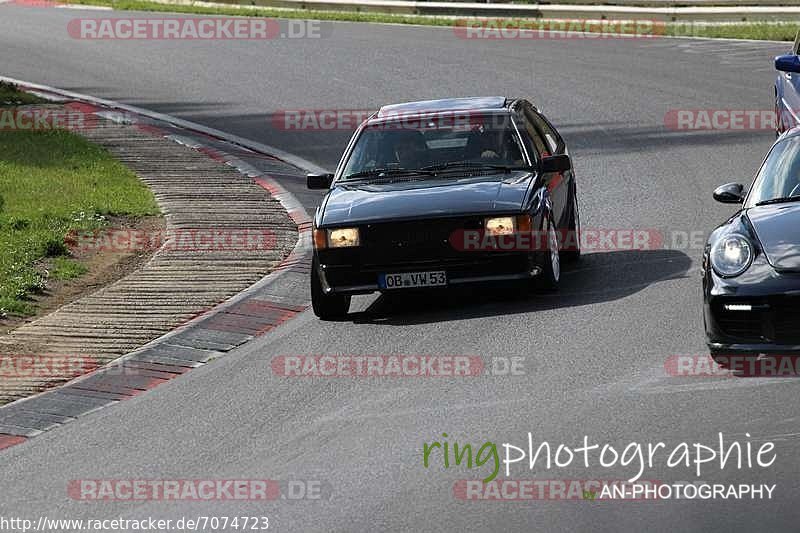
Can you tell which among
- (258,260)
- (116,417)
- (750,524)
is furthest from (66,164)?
(750,524)

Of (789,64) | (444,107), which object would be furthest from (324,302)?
(789,64)

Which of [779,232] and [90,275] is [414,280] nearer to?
[779,232]

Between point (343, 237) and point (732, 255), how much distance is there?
3.21 meters

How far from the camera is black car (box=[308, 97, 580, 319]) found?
35.6 ft

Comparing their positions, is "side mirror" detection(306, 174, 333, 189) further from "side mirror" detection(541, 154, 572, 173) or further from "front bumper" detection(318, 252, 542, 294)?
"side mirror" detection(541, 154, 572, 173)

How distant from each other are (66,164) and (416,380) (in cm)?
909

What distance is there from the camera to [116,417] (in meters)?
9.02

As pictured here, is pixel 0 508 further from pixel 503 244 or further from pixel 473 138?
Answer: pixel 473 138

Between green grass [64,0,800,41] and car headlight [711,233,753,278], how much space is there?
19433mm

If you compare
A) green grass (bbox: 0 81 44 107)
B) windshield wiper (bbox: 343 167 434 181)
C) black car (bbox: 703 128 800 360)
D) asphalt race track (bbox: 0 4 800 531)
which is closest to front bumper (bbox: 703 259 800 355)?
black car (bbox: 703 128 800 360)

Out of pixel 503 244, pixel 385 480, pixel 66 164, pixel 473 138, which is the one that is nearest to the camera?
pixel 385 480

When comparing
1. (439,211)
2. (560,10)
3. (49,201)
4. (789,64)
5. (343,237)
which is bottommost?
(49,201)

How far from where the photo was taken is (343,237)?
11016mm

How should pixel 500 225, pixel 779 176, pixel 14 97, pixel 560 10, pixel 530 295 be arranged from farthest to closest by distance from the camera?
pixel 560 10 < pixel 14 97 < pixel 530 295 < pixel 500 225 < pixel 779 176
